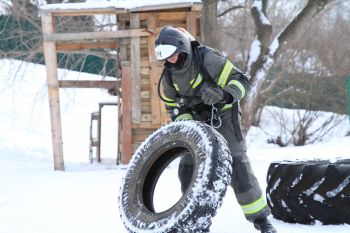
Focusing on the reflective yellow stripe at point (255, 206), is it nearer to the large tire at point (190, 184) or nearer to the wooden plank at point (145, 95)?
the large tire at point (190, 184)

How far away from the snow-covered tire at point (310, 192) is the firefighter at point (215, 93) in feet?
1.80

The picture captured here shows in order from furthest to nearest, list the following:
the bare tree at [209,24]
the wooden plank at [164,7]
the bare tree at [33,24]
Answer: the bare tree at [33,24] → the bare tree at [209,24] → the wooden plank at [164,7]

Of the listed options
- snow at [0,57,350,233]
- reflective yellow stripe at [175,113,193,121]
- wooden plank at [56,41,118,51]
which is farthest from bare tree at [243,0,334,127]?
reflective yellow stripe at [175,113,193,121]

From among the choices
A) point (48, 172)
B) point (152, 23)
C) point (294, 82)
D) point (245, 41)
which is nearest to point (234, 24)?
point (245, 41)

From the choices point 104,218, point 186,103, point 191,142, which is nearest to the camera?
point 191,142

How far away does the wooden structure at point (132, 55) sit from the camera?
9.66 meters

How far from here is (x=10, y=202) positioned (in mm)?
6758

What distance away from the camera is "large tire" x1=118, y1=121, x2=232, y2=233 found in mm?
3912

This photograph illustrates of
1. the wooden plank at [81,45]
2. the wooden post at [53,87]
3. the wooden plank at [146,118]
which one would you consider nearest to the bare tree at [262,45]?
the wooden plank at [81,45]

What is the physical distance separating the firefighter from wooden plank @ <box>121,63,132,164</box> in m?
5.27

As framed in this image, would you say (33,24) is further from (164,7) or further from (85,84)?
(164,7)

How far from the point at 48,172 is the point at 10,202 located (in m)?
2.74

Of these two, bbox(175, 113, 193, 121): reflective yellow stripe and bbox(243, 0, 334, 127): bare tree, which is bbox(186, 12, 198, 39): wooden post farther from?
bbox(175, 113, 193, 121): reflective yellow stripe

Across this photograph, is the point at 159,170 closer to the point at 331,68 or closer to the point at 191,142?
the point at 191,142
